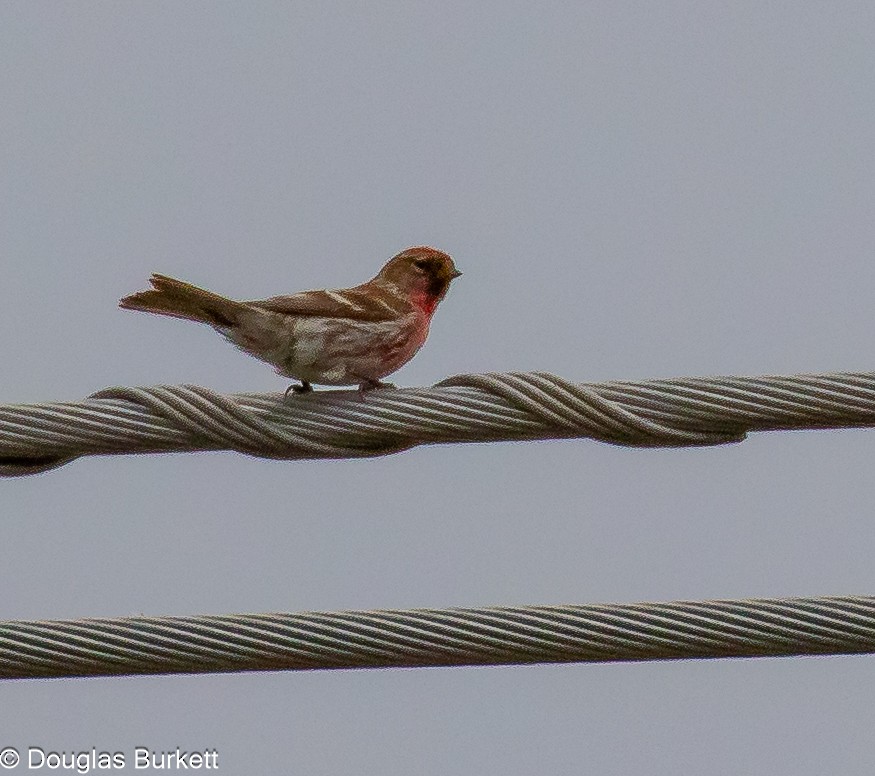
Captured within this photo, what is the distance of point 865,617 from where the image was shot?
299 inches

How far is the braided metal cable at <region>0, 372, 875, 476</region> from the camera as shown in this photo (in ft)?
26.7

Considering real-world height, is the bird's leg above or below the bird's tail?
below

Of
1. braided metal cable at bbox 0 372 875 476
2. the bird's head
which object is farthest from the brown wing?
braided metal cable at bbox 0 372 875 476

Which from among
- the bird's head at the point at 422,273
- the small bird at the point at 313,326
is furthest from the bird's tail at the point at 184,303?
the bird's head at the point at 422,273

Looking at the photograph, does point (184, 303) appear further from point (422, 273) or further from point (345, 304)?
point (422, 273)

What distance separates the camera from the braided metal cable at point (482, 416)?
8125mm

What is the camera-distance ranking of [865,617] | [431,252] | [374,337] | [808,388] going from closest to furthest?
1. [865,617]
2. [808,388]
3. [374,337]
4. [431,252]

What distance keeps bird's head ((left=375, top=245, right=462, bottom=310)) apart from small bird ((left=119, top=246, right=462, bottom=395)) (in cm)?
40

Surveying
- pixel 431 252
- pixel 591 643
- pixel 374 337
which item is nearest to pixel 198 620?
pixel 591 643

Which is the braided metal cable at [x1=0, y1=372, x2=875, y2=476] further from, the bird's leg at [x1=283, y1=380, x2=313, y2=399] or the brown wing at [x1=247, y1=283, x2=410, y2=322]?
the brown wing at [x1=247, y1=283, x2=410, y2=322]

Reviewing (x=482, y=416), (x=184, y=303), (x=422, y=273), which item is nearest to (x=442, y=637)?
(x=482, y=416)

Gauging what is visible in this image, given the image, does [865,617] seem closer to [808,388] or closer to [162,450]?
[808,388]

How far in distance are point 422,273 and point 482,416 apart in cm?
346

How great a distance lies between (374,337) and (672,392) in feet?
9.05
